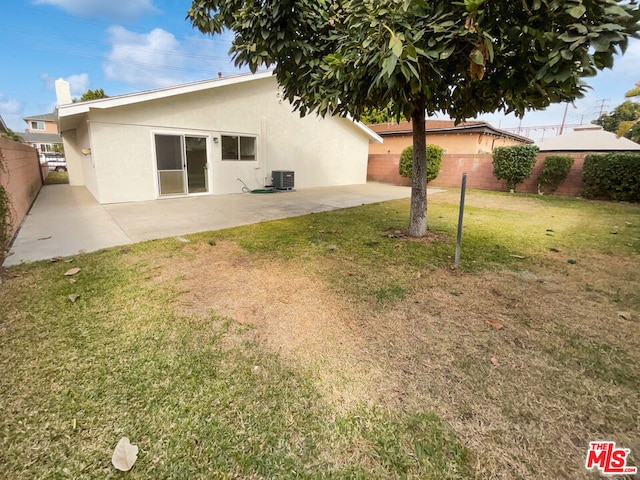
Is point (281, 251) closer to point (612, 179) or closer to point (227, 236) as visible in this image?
point (227, 236)

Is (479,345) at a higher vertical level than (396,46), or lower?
lower

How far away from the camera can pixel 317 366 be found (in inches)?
88.4

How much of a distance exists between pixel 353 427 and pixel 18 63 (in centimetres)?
4069

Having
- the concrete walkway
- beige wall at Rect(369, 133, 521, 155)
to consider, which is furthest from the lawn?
beige wall at Rect(369, 133, 521, 155)

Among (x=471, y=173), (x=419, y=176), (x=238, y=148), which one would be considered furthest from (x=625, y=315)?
(x=471, y=173)

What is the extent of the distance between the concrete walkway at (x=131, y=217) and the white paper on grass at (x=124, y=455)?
3906mm

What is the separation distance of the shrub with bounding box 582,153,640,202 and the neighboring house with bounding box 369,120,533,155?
247 inches

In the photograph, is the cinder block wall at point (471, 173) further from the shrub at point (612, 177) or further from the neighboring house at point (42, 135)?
the neighboring house at point (42, 135)

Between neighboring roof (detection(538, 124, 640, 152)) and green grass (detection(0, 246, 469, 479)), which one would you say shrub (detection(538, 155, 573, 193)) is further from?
green grass (detection(0, 246, 469, 479))

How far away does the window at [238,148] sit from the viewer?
37.8 ft

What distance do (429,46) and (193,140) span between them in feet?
31.8

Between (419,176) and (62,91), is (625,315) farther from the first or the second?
(62,91)

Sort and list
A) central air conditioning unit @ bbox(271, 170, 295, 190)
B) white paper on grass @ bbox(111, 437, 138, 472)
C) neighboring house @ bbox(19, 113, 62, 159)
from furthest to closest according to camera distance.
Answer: neighboring house @ bbox(19, 113, 62, 159), central air conditioning unit @ bbox(271, 170, 295, 190), white paper on grass @ bbox(111, 437, 138, 472)

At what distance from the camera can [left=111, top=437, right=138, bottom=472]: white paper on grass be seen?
4.92 feet
